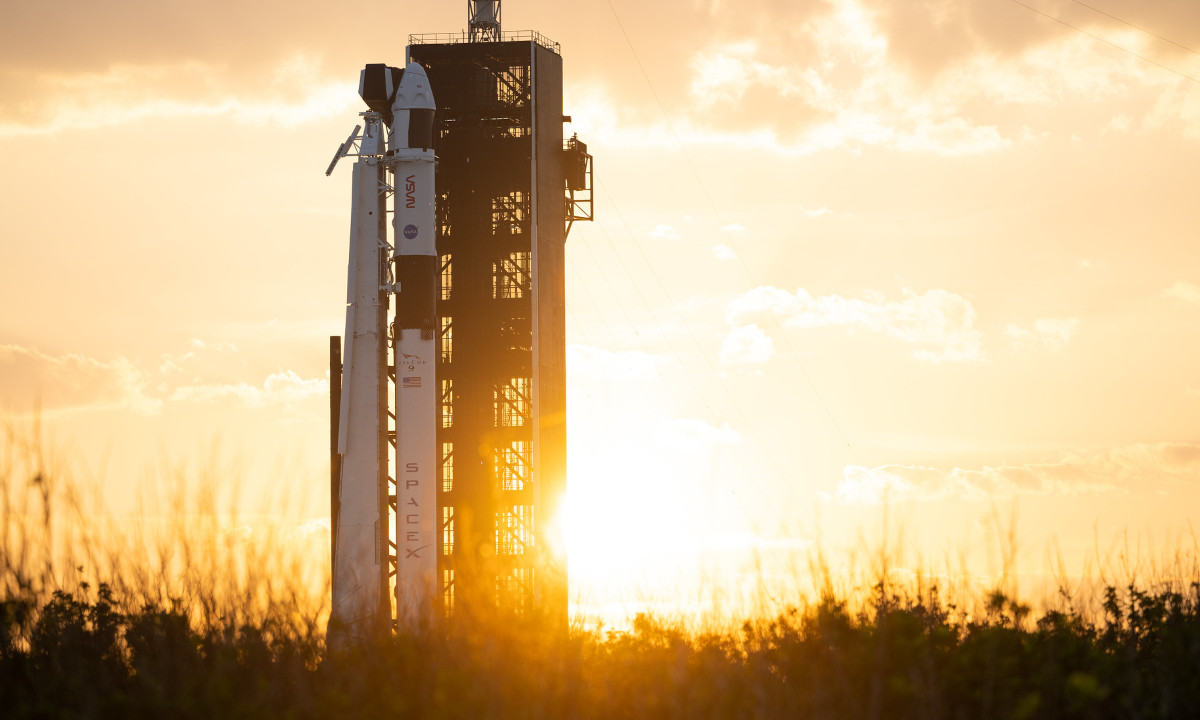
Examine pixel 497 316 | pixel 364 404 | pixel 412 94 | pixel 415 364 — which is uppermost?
pixel 412 94

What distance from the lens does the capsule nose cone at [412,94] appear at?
4075 cm

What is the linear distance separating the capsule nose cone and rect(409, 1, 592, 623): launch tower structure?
9.84m

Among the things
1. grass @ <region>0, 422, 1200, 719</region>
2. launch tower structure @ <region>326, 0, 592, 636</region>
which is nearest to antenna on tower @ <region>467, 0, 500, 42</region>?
launch tower structure @ <region>326, 0, 592, 636</region>

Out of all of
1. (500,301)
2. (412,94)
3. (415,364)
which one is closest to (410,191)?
(412,94)

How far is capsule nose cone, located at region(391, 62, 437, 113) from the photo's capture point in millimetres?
40750

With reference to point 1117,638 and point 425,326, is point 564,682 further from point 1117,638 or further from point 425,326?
point 425,326

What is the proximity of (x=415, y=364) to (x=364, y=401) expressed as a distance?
1.90 meters

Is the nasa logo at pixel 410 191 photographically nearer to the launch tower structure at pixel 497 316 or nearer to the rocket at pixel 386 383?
the rocket at pixel 386 383

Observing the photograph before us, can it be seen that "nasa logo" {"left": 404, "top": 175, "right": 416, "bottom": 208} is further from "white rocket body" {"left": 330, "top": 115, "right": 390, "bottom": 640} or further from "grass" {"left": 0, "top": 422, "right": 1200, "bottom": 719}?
"grass" {"left": 0, "top": 422, "right": 1200, "bottom": 719}

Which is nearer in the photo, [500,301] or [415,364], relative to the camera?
[415,364]

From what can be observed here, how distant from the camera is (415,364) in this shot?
38.8m

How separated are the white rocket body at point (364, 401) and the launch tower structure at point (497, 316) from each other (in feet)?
38.3

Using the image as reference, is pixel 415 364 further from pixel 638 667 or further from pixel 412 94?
pixel 638 667

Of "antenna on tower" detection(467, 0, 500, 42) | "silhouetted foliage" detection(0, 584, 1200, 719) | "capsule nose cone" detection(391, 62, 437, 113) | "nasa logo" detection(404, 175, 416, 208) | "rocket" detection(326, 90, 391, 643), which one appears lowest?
"silhouetted foliage" detection(0, 584, 1200, 719)
